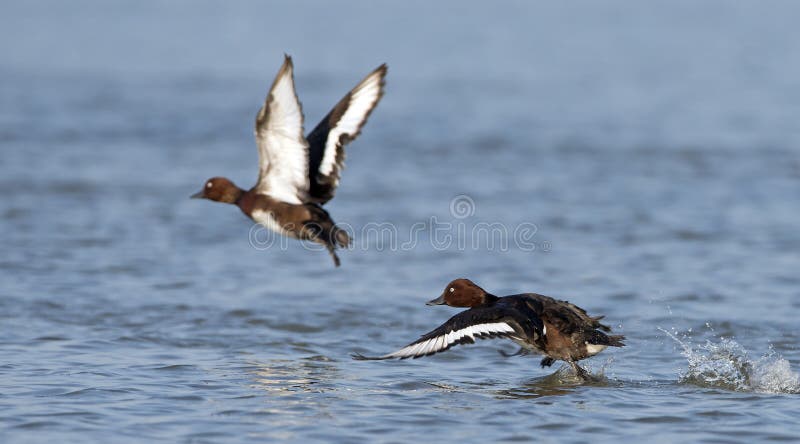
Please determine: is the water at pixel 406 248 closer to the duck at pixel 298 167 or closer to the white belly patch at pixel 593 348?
the white belly patch at pixel 593 348

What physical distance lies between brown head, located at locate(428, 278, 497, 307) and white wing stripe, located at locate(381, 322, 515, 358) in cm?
82

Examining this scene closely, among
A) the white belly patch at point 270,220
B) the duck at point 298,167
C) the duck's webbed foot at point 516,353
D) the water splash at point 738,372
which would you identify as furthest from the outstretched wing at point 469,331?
the white belly patch at point 270,220

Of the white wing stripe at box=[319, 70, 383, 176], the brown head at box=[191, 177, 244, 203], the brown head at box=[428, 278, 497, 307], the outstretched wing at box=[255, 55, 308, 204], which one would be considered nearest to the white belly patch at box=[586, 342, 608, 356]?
the brown head at box=[428, 278, 497, 307]

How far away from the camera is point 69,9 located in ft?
112

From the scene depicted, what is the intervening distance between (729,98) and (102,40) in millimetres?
15821

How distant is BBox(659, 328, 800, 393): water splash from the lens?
7.24 meters

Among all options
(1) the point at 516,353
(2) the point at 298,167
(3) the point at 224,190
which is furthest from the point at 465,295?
(3) the point at 224,190

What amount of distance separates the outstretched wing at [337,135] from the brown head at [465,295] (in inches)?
56.0

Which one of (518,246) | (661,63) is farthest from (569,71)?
(518,246)

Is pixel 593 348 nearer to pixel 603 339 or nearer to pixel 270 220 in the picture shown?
pixel 603 339

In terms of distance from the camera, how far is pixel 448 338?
273 inches

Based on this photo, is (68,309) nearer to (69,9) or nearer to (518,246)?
(518,246)

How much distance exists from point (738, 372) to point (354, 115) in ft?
11.4

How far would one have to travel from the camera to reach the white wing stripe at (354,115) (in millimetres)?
8836
